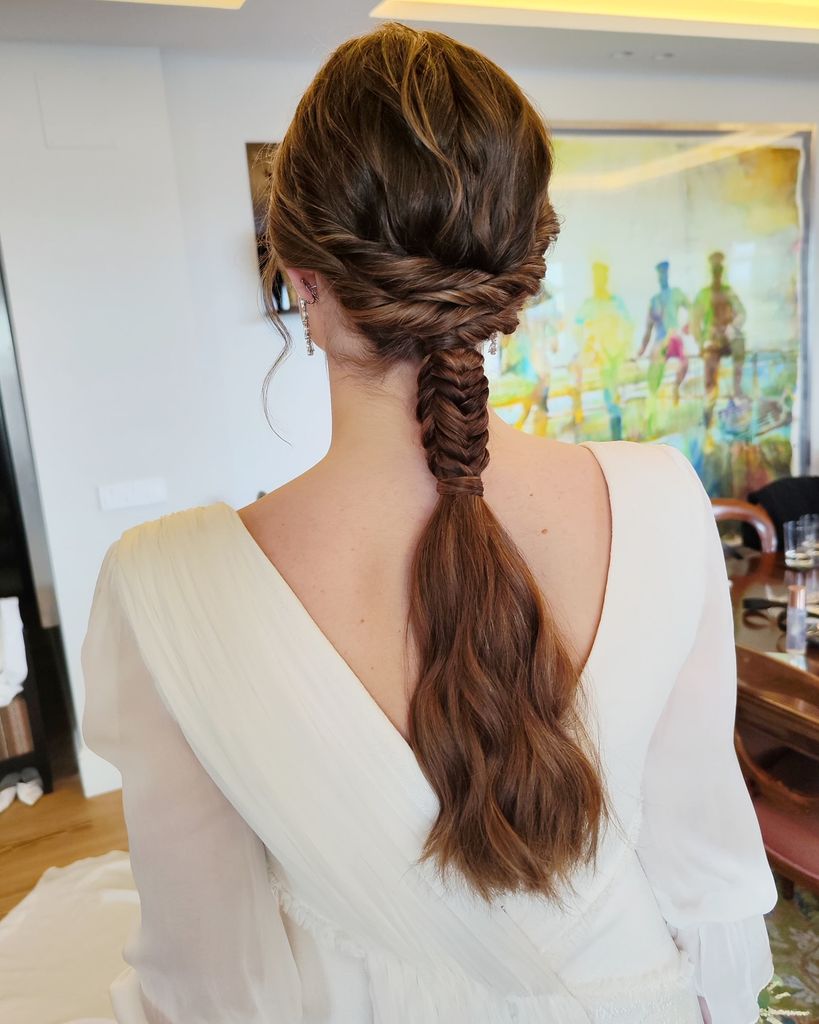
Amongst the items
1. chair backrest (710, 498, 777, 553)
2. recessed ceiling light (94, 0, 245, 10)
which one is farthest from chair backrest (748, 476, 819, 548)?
recessed ceiling light (94, 0, 245, 10)

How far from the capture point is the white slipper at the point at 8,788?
9.14 feet

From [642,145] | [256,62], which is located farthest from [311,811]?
[642,145]

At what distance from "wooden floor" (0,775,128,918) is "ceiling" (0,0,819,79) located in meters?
2.35

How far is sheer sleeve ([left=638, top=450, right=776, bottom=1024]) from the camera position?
0.81m

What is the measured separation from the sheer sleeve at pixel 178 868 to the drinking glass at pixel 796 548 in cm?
206

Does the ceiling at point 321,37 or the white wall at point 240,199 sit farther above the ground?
the ceiling at point 321,37

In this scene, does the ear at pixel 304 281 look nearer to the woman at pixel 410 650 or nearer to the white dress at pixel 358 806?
the woman at pixel 410 650

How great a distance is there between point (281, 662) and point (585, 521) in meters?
0.29

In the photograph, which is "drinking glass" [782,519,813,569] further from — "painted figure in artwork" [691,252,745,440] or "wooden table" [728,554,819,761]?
"painted figure in artwork" [691,252,745,440]

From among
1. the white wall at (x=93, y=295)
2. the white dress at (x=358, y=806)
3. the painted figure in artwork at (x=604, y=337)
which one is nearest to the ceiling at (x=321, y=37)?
the white wall at (x=93, y=295)

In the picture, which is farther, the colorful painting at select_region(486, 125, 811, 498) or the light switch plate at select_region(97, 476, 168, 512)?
the colorful painting at select_region(486, 125, 811, 498)

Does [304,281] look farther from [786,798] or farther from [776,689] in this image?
[786,798]

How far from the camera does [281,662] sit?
2.24ft

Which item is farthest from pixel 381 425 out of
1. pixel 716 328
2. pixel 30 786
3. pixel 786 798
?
pixel 716 328
